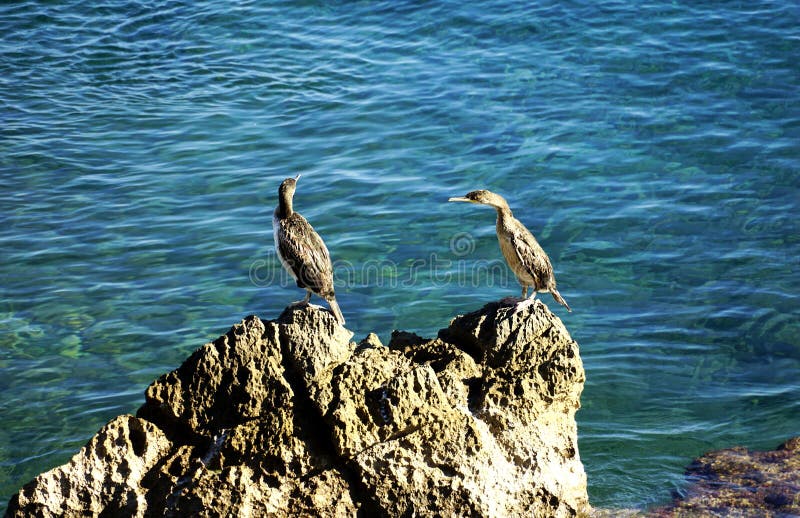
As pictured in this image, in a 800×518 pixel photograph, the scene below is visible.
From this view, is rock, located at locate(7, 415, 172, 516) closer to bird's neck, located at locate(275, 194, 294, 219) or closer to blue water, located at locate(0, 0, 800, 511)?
blue water, located at locate(0, 0, 800, 511)

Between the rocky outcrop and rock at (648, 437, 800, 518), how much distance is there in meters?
1.70

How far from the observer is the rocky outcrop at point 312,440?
19.0ft

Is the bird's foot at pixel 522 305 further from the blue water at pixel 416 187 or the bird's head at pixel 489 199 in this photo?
the blue water at pixel 416 187

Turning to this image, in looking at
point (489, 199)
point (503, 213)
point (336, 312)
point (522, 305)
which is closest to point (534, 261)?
point (503, 213)

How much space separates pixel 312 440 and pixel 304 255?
1908mm

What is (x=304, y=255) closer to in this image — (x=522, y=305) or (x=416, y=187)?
(x=522, y=305)

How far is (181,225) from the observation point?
1302cm

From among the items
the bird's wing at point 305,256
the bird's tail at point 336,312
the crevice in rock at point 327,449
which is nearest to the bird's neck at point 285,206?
the bird's wing at point 305,256

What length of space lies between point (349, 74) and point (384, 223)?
590 cm

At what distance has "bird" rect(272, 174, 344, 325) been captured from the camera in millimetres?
7340

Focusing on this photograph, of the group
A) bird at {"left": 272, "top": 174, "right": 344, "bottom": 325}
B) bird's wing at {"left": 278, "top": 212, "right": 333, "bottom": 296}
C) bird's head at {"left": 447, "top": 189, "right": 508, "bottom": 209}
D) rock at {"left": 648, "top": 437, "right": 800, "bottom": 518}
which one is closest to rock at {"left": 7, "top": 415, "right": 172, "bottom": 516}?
bird at {"left": 272, "top": 174, "right": 344, "bottom": 325}

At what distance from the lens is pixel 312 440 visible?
5.97 metres

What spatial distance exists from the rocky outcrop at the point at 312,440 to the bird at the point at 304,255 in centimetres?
102

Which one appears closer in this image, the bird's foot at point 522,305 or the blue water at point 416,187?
the bird's foot at point 522,305
